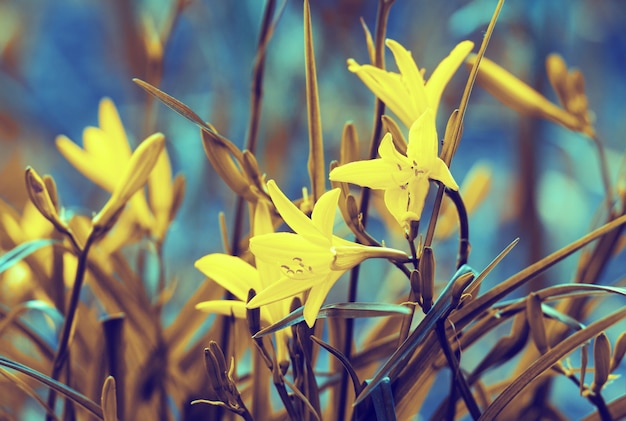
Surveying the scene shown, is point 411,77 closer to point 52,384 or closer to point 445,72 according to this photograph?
point 445,72

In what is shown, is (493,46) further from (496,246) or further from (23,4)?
(23,4)

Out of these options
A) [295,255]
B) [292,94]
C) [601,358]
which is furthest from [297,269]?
[292,94]

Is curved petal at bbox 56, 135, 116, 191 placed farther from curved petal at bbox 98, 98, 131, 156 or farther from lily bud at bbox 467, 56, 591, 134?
lily bud at bbox 467, 56, 591, 134

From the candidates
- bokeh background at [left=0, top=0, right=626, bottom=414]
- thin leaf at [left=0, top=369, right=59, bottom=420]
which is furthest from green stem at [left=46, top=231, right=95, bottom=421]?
bokeh background at [left=0, top=0, right=626, bottom=414]

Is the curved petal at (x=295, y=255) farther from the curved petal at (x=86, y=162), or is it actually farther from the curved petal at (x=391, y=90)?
the curved petal at (x=86, y=162)

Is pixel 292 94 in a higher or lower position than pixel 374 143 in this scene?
higher

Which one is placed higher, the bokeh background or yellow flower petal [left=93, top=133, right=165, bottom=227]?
the bokeh background

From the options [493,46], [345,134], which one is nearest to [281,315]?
[345,134]
